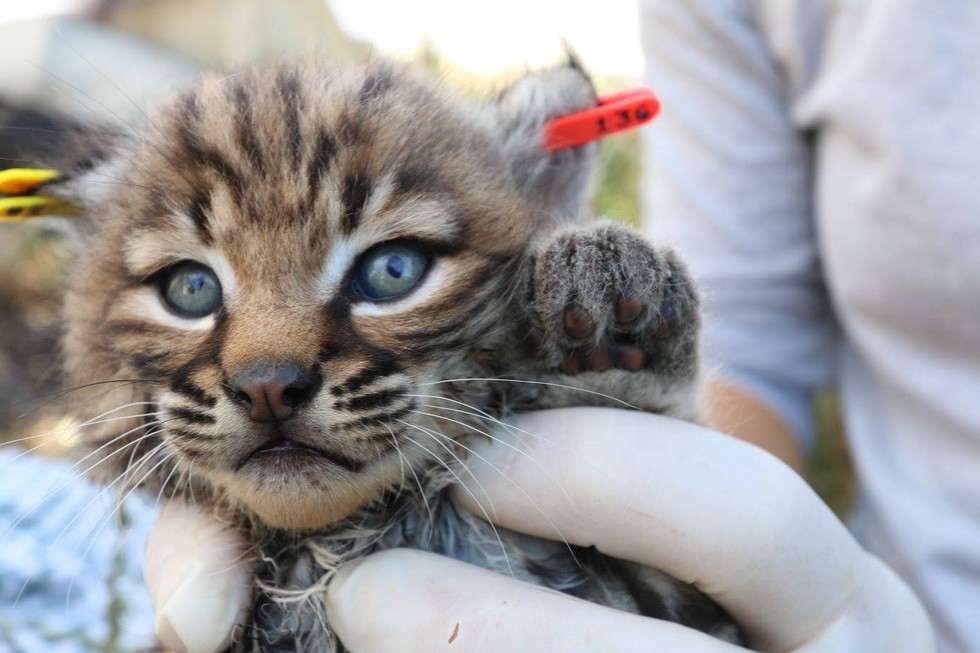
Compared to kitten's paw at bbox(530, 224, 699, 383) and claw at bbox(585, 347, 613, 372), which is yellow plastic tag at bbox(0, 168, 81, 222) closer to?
kitten's paw at bbox(530, 224, 699, 383)

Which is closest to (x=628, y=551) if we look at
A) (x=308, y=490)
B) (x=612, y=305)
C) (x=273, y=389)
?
(x=612, y=305)

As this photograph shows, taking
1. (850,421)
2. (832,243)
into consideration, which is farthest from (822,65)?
(850,421)

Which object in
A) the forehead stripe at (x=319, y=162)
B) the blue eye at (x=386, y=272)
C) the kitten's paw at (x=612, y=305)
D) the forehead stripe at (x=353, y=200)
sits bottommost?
the kitten's paw at (x=612, y=305)

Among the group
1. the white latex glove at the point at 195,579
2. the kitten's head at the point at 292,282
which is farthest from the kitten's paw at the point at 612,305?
the white latex glove at the point at 195,579

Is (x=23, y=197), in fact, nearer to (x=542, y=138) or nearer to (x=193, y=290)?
(x=193, y=290)

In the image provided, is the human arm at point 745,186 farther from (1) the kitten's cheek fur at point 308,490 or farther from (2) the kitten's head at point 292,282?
(1) the kitten's cheek fur at point 308,490
